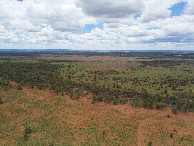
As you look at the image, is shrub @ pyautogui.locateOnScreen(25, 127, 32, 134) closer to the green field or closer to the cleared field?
the green field

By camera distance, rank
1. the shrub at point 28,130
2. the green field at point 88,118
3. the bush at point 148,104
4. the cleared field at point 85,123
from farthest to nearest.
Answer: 1. the bush at point 148,104
2. the shrub at point 28,130
3. the green field at point 88,118
4. the cleared field at point 85,123

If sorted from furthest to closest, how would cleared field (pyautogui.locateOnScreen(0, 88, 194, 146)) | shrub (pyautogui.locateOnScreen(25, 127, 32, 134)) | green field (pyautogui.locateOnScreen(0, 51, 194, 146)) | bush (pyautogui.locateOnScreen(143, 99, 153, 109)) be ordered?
bush (pyautogui.locateOnScreen(143, 99, 153, 109))
shrub (pyautogui.locateOnScreen(25, 127, 32, 134))
green field (pyautogui.locateOnScreen(0, 51, 194, 146))
cleared field (pyautogui.locateOnScreen(0, 88, 194, 146))

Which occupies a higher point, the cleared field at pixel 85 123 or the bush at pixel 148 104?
the bush at pixel 148 104

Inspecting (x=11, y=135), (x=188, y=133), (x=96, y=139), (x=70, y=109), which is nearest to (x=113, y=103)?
(x=70, y=109)

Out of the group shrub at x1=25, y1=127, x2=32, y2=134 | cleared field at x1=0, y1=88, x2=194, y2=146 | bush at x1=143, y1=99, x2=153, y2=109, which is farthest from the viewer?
bush at x1=143, y1=99, x2=153, y2=109

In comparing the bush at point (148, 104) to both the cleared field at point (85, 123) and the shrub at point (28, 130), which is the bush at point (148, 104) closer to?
the cleared field at point (85, 123)

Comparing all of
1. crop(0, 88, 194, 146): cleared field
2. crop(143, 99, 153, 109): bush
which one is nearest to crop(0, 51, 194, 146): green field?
crop(0, 88, 194, 146): cleared field

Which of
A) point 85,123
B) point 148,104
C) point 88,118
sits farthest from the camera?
point 148,104

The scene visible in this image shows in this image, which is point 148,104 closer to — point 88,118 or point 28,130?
point 88,118

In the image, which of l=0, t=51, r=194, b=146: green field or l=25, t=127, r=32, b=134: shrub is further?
l=25, t=127, r=32, b=134: shrub

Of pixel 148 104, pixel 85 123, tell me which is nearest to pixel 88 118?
pixel 85 123

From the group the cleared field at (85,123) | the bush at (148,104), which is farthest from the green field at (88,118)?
the bush at (148,104)
